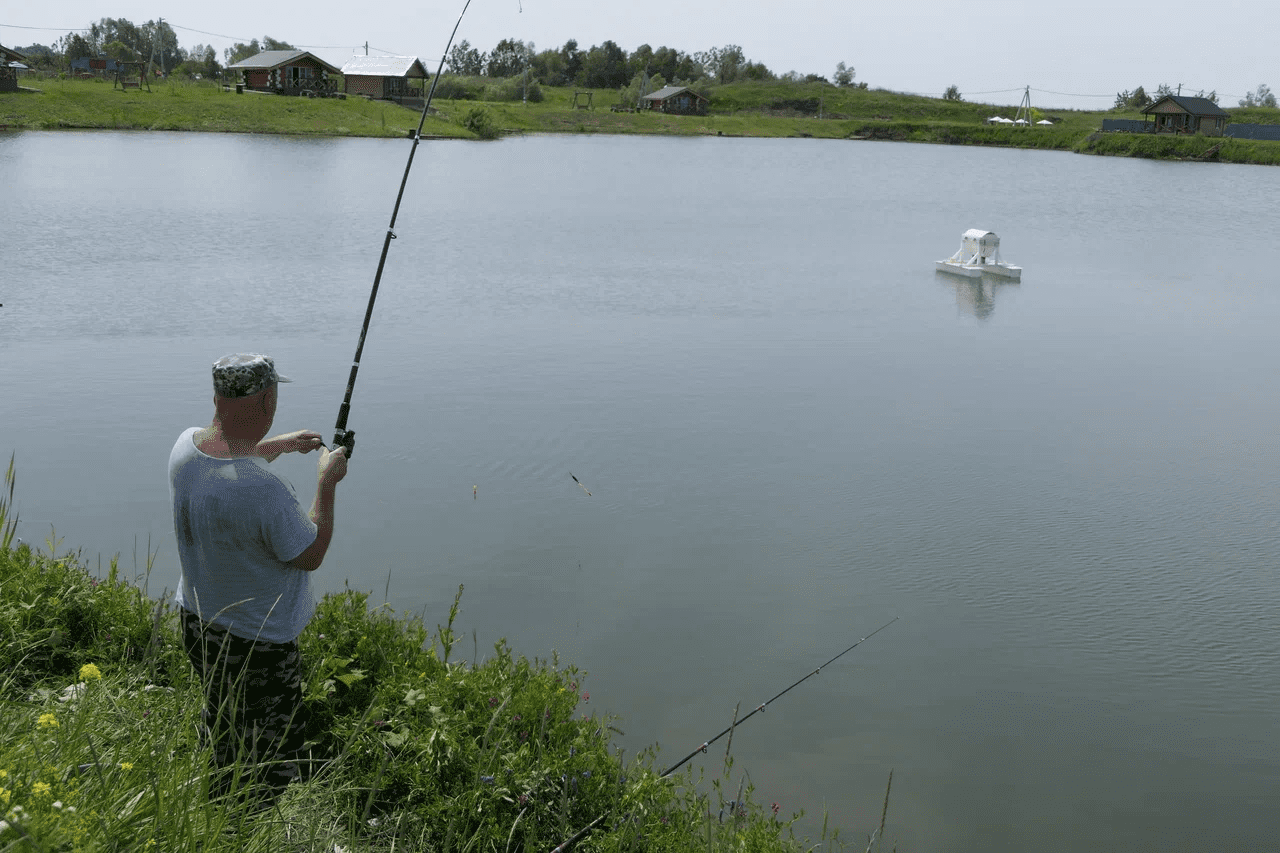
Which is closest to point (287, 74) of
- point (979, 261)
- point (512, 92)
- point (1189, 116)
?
point (512, 92)

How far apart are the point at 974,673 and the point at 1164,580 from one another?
1.97 m

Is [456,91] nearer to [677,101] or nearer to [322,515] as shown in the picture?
[677,101]

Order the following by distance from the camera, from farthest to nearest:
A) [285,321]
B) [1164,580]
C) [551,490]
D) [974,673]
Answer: [285,321] → [551,490] → [1164,580] → [974,673]

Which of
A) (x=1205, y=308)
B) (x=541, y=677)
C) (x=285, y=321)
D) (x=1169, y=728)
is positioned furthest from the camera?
(x=1205, y=308)

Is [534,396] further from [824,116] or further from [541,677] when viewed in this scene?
[824,116]

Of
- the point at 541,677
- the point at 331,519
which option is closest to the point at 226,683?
the point at 331,519

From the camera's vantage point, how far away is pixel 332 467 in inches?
130

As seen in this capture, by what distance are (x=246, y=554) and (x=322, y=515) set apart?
9.4 inches

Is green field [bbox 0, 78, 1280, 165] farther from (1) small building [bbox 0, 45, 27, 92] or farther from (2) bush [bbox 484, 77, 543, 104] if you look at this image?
(1) small building [bbox 0, 45, 27, 92]

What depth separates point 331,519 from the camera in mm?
3279

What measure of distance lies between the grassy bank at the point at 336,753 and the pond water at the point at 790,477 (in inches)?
43.8

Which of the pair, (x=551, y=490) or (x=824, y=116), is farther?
(x=824, y=116)

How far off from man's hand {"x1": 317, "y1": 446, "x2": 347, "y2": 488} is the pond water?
2387 mm

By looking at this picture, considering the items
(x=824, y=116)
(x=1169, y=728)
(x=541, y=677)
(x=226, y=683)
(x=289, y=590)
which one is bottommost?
(x=1169, y=728)
